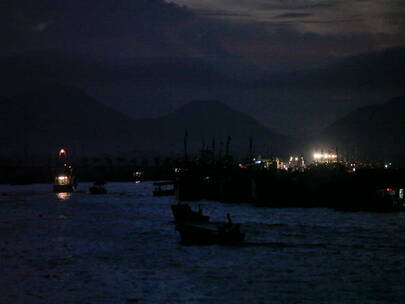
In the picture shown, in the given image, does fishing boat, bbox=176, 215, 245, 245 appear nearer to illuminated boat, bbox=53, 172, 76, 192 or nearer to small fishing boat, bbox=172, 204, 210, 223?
small fishing boat, bbox=172, 204, 210, 223

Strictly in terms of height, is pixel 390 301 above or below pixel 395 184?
below

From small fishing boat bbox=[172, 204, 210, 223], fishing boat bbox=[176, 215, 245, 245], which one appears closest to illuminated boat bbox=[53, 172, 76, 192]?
small fishing boat bbox=[172, 204, 210, 223]

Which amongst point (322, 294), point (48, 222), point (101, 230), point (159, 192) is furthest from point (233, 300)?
point (159, 192)

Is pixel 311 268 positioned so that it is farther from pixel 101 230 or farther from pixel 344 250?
pixel 101 230

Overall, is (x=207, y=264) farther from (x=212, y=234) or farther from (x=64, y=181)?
(x=64, y=181)

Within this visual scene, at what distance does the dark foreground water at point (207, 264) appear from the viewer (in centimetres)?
3538

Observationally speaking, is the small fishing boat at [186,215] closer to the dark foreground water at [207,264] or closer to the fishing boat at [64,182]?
the dark foreground water at [207,264]

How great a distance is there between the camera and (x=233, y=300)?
34.0 meters

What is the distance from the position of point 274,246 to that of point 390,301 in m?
21.1

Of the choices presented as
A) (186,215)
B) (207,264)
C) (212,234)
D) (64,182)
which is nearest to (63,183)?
(64,182)

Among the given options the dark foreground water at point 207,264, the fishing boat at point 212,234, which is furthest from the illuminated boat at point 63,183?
the fishing boat at point 212,234

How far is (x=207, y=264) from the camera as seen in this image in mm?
44500

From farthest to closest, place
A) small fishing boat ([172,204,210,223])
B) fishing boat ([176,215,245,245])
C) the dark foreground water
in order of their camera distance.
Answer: small fishing boat ([172,204,210,223]) < fishing boat ([176,215,245,245]) < the dark foreground water

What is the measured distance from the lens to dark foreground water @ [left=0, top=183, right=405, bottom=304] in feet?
116
